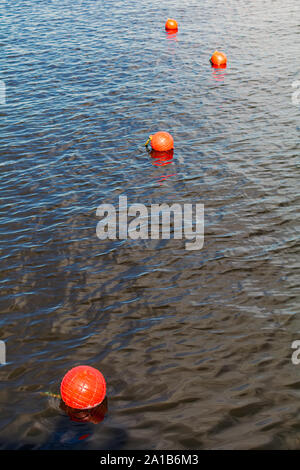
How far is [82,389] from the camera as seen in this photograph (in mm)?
7000

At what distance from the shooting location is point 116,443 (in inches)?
260

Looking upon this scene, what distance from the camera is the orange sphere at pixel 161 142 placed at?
14.6 meters

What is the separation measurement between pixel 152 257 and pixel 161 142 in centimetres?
526

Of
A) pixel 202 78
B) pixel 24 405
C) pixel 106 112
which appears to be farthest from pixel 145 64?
pixel 24 405

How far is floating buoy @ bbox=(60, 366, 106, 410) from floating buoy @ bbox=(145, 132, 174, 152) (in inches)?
354

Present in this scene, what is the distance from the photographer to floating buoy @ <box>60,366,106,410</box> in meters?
6.98
